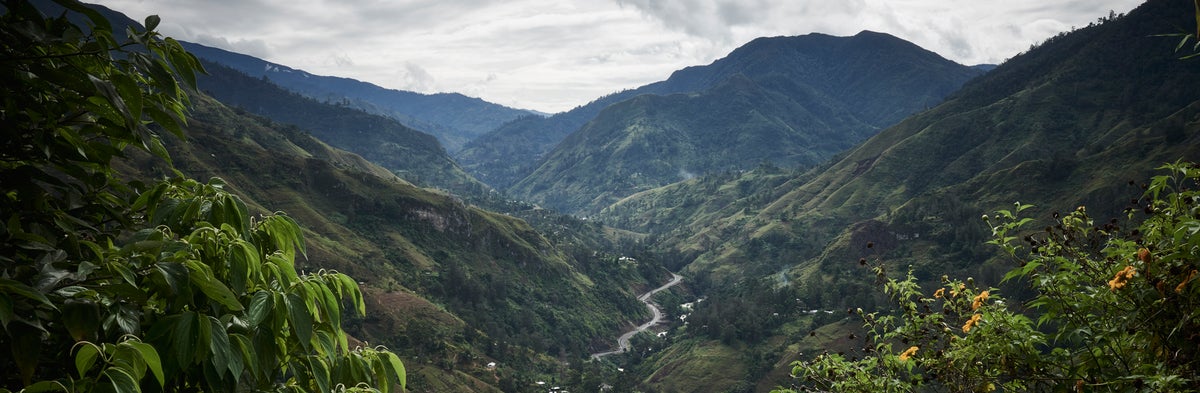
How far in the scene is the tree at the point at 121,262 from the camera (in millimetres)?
2570

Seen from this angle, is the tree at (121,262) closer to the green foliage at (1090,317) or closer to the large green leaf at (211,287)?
the large green leaf at (211,287)

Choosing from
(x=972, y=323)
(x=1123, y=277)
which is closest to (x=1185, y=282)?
(x=1123, y=277)

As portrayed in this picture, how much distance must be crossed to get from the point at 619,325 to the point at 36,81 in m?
135

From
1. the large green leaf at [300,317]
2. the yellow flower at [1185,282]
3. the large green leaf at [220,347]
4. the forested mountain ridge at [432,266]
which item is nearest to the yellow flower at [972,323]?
the yellow flower at [1185,282]

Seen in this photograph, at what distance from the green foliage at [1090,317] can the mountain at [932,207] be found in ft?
158

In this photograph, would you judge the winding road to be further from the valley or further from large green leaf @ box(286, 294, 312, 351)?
large green leaf @ box(286, 294, 312, 351)

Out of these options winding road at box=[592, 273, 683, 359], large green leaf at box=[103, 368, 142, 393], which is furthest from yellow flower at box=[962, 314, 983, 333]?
winding road at box=[592, 273, 683, 359]

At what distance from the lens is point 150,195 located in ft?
12.2

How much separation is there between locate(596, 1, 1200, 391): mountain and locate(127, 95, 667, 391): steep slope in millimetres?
24115

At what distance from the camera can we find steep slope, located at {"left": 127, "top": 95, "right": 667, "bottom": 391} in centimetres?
8381

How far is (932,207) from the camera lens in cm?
13925

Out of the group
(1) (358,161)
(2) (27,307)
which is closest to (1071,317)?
(2) (27,307)

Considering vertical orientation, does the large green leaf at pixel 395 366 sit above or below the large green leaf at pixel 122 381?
below

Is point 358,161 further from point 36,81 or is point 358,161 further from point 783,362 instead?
point 36,81
